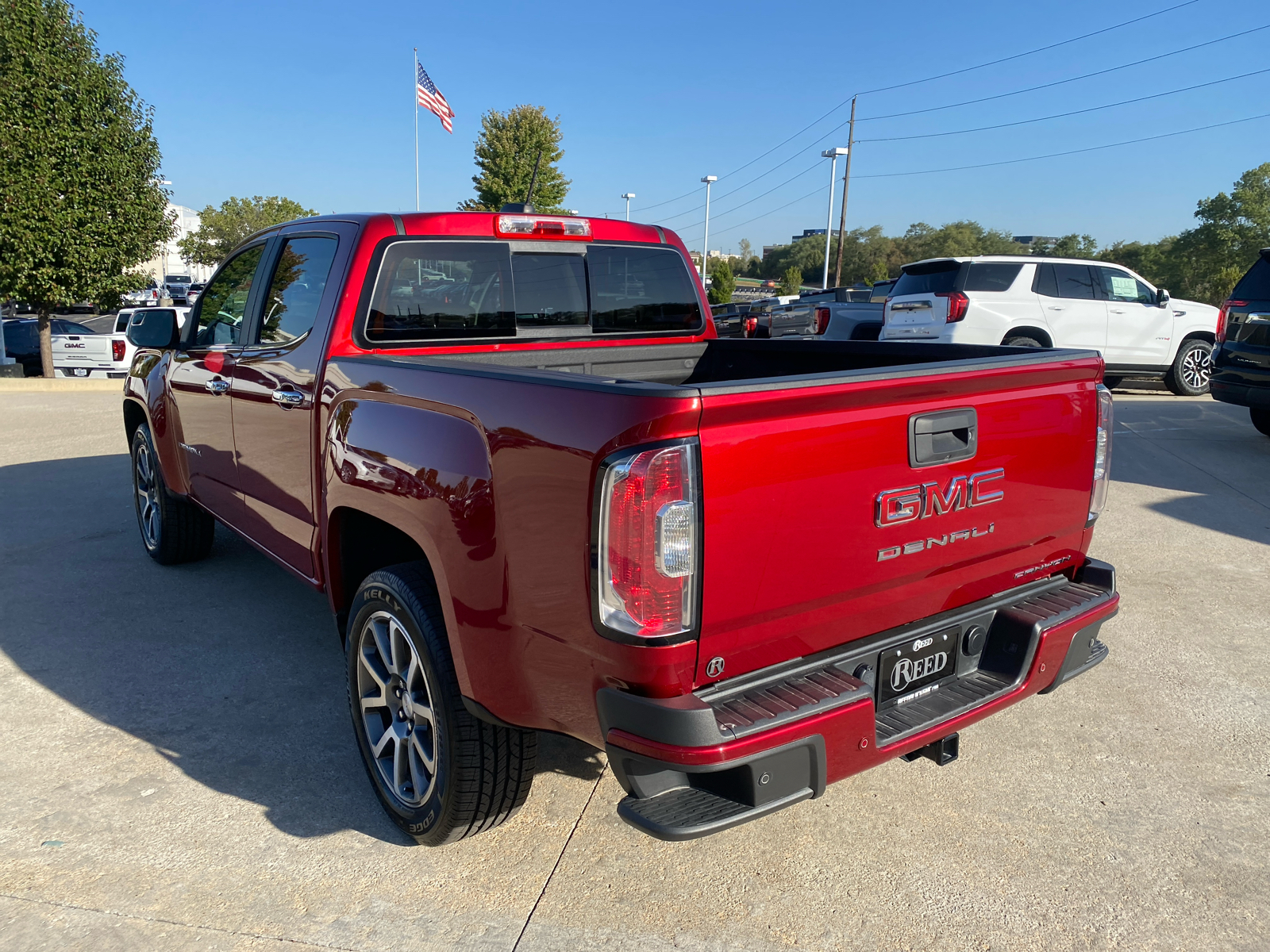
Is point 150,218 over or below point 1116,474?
over

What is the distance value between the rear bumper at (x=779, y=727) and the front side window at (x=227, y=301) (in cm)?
302

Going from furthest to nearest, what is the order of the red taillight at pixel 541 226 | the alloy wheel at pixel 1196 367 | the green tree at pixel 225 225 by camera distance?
1. the green tree at pixel 225 225
2. the alloy wheel at pixel 1196 367
3. the red taillight at pixel 541 226

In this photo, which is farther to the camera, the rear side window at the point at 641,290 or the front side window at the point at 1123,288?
the front side window at the point at 1123,288

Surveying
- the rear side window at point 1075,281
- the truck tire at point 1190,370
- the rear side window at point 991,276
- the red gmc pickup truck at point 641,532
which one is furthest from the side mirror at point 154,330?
the truck tire at point 1190,370

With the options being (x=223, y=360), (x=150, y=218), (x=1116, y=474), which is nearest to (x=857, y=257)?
(x=150, y=218)

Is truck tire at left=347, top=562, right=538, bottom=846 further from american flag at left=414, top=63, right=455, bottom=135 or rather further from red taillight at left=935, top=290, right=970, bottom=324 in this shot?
american flag at left=414, top=63, right=455, bottom=135

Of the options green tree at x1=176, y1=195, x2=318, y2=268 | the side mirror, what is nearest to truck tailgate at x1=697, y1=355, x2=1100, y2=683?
the side mirror

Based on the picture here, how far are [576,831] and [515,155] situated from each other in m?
49.8

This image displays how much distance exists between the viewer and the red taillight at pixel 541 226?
3586 mm

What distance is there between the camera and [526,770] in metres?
2.58

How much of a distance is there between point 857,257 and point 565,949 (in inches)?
3345

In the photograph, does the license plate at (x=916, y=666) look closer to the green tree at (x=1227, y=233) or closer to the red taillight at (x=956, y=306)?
the red taillight at (x=956, y=306)

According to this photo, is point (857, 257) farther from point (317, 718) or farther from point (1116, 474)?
point (317, 718)

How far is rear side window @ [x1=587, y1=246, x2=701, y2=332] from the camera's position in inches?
154
